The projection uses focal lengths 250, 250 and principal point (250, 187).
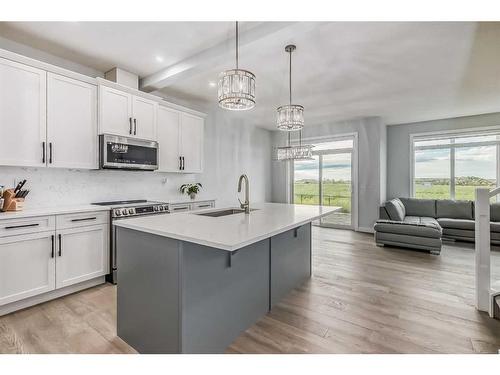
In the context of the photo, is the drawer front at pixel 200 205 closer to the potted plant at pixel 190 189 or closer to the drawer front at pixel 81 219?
the potted plant at pixel 190 189

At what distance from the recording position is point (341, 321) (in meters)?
2.17

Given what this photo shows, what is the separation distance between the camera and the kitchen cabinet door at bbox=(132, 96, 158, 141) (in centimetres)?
343

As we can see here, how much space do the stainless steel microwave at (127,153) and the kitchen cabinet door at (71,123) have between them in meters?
0.13

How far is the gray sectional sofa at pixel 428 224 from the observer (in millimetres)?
4180

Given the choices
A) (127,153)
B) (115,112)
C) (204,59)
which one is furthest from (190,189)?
(204,59)

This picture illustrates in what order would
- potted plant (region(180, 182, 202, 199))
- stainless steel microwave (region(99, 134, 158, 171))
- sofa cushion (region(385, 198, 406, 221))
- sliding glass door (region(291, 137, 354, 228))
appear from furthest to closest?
sliding glass door (region(291, 137, 354, 228))
sofa cushion (region(385, 198, 406, 221))
potted plant (region(180, 182, 202, 199))
stainless steel microwave (region(99, 134, 158, 171))

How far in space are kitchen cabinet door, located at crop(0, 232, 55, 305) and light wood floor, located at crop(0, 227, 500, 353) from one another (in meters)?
0.19

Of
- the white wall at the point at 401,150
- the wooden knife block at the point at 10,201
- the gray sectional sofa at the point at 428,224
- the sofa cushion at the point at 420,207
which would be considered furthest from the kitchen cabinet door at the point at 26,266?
the white wall at the point at 401,150

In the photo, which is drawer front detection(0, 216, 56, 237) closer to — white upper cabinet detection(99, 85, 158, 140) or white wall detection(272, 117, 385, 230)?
white upper cabinet detection(99, 85, 158, 140)

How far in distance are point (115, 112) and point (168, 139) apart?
0.89 metres

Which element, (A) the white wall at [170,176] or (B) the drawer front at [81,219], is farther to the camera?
(A) the white wall at [170,176]

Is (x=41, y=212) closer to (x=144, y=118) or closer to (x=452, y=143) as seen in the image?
(x=144, y=118)

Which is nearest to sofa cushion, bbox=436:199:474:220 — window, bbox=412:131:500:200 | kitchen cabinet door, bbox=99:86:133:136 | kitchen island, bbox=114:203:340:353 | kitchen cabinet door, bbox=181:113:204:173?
window, bbox=412:131:500:200
